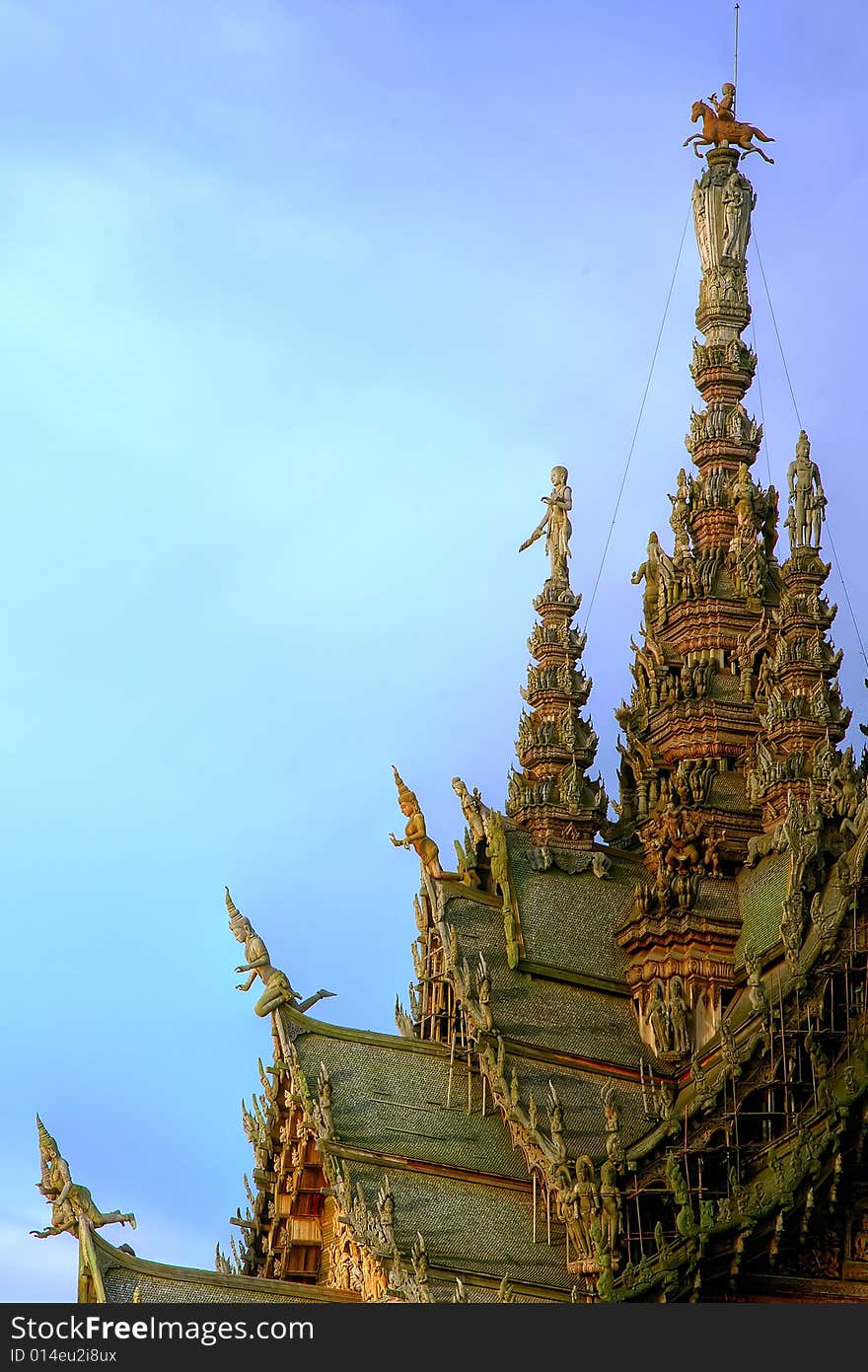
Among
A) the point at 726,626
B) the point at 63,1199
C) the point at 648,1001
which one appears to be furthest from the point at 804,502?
the point at 63,1199

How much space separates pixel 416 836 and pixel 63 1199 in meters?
9.00

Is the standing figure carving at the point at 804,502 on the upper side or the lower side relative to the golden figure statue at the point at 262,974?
upper

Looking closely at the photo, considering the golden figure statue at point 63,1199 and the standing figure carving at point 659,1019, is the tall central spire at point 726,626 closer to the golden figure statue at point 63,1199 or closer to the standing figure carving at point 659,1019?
the standing figure carving at point 659,1019

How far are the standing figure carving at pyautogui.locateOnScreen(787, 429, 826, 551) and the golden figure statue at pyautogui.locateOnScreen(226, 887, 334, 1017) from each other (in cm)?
1139

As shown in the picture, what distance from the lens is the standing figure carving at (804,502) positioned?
2309 inches

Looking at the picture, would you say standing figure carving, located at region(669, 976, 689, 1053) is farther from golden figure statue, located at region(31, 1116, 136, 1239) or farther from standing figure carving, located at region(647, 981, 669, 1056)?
golden figure statue, located at region(31, 1116, 136, 1239)

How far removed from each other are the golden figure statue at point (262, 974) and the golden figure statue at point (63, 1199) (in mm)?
4507

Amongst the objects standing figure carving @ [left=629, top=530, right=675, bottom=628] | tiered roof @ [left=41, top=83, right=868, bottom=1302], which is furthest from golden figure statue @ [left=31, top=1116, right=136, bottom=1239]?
standing figure carving @ [left=629, top=530, right=675, bottom=628]

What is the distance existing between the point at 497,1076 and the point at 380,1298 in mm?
4061

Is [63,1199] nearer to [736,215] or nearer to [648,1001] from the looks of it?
[648,1001]

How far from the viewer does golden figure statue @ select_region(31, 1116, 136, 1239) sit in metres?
50.0

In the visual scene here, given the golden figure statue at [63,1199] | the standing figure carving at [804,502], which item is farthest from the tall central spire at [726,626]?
the golden figure statue at [63,1199]

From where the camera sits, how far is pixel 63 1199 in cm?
5025

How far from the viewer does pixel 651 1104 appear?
52.3 m
